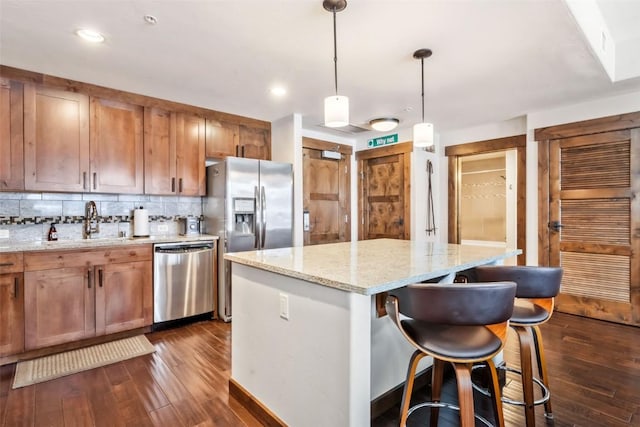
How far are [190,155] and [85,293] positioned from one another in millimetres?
1725

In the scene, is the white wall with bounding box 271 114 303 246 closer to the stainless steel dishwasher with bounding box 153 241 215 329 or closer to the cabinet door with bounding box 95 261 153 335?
the stainless steel dishwasher with bounding box 153 241 215 329

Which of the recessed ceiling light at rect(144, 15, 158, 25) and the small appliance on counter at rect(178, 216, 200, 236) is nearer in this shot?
the recessed ceiling light at rect(144, 15, 158, 25)

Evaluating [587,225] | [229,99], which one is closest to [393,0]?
[229,99]

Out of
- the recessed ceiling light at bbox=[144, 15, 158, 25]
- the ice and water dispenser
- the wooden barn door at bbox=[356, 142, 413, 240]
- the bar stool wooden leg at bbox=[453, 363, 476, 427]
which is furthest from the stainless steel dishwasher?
the bar stool wooden leg at bbox=[453, 363, 476, 427]

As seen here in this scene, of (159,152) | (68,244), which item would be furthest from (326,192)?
(68,244)

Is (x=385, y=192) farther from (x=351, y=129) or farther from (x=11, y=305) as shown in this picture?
(x=11, y=305)

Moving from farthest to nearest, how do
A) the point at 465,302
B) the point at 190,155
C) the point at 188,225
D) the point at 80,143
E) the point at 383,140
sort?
the point at 383,140 < the point at 188,225 < the point at 190,155 < the point at 80,143 < the point at 465,302

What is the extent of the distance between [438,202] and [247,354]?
3942 mm

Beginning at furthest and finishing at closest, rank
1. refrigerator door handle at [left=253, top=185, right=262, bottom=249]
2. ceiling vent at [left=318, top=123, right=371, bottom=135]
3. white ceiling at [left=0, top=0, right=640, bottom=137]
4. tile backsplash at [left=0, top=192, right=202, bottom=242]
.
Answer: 1. ceiling vent at [left=318, top=123, right=371, bottom=135]
2. refrigerator door handle at [left=253, top=185, right=262, bottom=249]
3. tile backsplash at [left=0, top=192, right=202, bottom=242]
4. white ceiling at [left=0, top=0, right=640, bottom=137]

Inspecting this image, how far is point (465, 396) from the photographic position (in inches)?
50.1

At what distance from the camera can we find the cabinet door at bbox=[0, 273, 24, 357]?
2.46m

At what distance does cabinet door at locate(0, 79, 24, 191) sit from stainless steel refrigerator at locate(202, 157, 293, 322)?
1.65 metres

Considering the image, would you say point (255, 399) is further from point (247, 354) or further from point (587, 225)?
point (587, 225)

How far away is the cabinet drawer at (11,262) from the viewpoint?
2.45 metres
